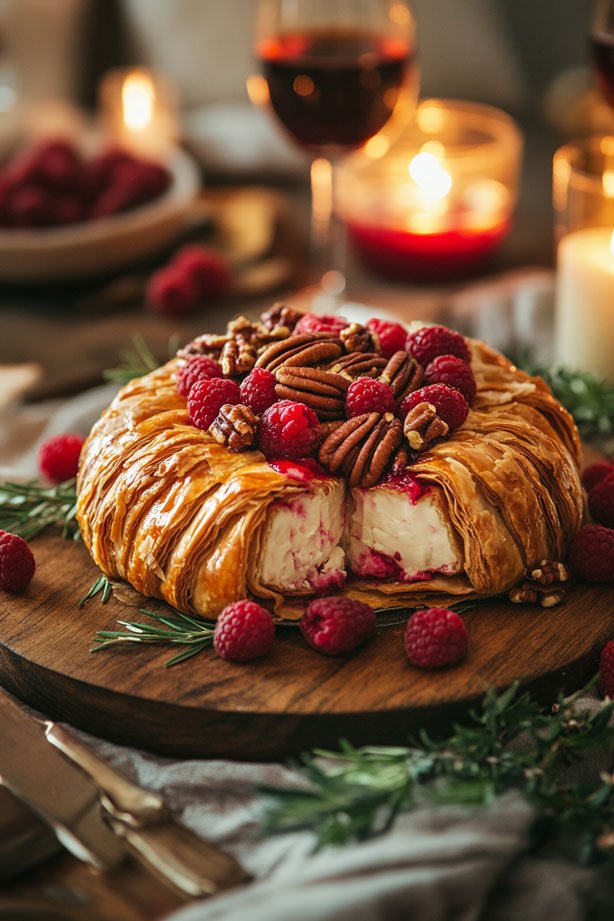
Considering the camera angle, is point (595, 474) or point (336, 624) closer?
point (336, 624)

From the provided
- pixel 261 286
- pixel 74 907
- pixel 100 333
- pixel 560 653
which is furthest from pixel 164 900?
pixel 261 286

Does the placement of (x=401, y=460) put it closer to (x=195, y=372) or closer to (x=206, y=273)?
(x=195, y=372)

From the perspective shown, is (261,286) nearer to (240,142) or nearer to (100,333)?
(100,333)

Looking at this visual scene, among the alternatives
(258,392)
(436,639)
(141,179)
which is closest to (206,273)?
(141,179)

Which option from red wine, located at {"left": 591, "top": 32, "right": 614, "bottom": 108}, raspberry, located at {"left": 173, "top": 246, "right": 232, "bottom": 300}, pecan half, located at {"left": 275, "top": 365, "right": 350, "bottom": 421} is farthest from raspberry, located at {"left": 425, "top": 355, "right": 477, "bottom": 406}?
raspberry, located at {"left": 173, "top": 246, "right": 232, "bottom": 300}

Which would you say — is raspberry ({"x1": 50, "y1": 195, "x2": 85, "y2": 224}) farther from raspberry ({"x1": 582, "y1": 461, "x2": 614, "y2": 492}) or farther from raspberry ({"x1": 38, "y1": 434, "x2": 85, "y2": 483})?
raspberry ({"x1": 582, "y1": 461, "x2": 614, "y2": 492})

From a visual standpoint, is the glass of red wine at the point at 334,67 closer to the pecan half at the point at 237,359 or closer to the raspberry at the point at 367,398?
the pecan half at the point at 237,359
